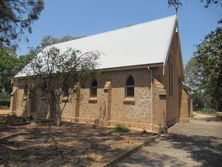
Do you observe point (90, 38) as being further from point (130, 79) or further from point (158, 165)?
point (158, 165)

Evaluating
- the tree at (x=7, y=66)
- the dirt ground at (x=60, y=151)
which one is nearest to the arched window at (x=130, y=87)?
the dirt ground at (x=60, y=151)

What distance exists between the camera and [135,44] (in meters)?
22.8

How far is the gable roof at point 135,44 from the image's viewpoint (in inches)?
787

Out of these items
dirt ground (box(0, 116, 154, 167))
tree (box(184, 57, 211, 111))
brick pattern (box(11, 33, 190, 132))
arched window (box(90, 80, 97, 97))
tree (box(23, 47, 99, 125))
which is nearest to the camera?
dirt ground (box(0, 116, 154, 167))

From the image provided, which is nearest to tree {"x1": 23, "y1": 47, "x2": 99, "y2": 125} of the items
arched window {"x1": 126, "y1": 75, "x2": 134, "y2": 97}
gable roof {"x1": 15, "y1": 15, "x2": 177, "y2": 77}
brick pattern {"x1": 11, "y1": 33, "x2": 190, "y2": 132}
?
brick pattern {"x1": 11, "y1": 33, "x2": 190, "y2": 132}

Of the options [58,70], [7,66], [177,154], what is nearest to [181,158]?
[177,154]

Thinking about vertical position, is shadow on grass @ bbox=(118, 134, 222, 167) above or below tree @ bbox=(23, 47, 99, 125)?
below

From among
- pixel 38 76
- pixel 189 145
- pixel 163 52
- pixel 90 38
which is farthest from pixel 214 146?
pixel 90 38

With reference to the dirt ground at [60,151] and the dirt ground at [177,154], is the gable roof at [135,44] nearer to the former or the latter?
the dirt ground at [177,154]

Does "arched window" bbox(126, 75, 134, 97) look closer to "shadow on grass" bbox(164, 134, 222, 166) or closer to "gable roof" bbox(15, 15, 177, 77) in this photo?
"gable roof" bbox(15, 15, 177, 77)

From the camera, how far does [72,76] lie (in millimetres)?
19328

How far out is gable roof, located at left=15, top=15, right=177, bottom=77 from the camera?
1998 centimetres

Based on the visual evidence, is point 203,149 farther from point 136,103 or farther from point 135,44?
point 135,44

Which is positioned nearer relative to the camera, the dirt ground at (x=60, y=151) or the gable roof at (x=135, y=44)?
the dirt ground at (x=60, y=151)
